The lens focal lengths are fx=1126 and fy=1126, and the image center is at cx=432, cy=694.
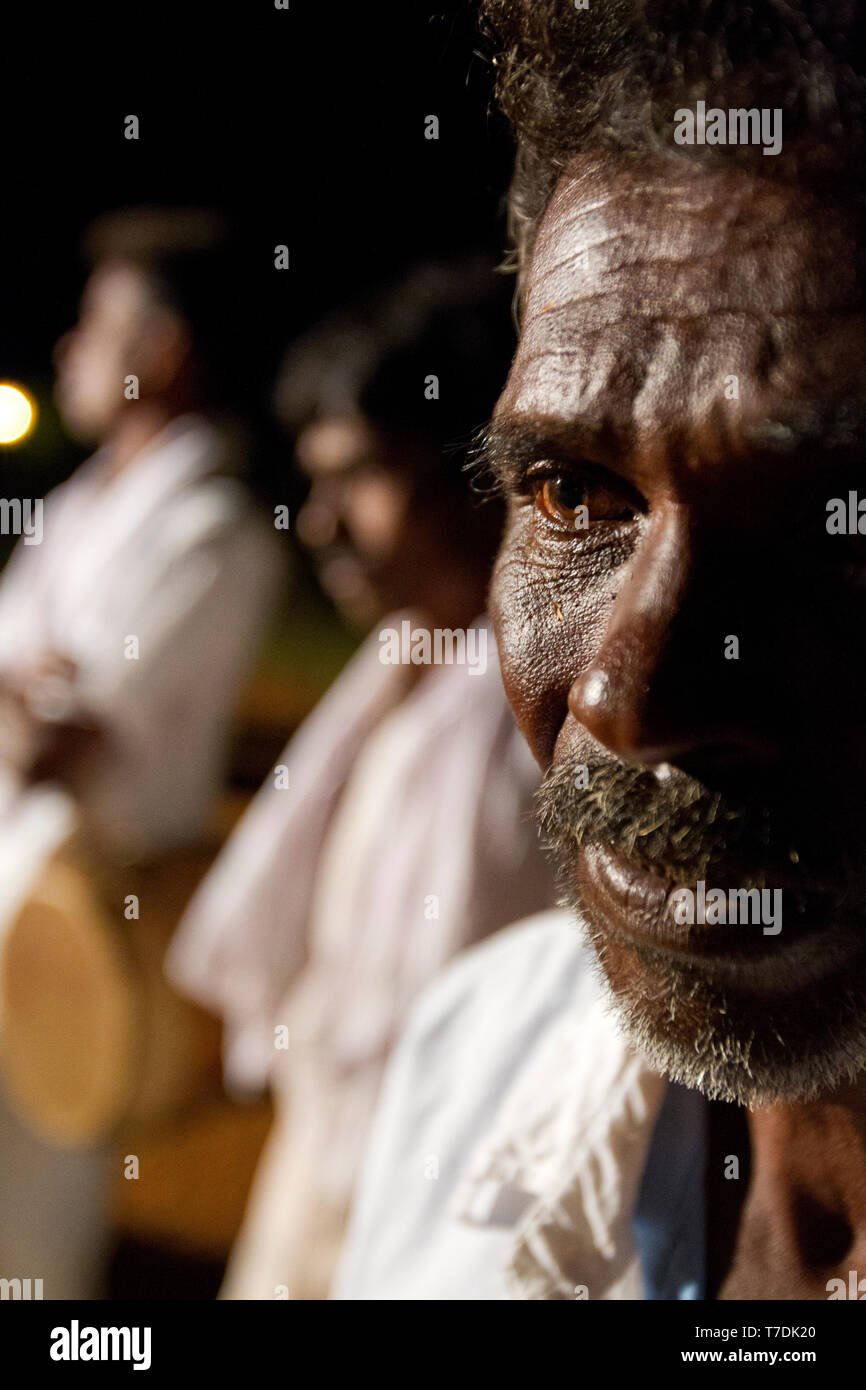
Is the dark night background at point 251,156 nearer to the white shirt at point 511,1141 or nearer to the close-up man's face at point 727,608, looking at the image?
the close-up man's face at point 727,608

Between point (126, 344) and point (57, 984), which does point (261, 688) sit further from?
point (57, 984)

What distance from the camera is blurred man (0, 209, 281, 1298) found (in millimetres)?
2109

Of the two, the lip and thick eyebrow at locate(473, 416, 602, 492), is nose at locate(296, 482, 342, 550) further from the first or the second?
the lip

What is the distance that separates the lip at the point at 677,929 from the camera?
0.67m

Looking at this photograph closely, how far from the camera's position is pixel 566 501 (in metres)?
0.78

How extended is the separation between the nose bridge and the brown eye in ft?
0.30

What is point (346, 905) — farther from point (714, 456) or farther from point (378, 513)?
point (714, 456)
